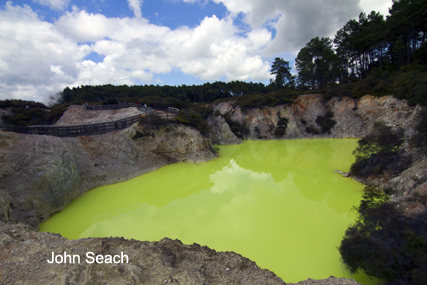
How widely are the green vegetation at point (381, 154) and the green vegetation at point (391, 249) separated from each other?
6.74 metres

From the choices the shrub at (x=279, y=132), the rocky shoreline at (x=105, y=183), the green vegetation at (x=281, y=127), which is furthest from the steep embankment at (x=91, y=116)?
the green vegetation at (x=281, y=127)

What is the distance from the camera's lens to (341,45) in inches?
1428

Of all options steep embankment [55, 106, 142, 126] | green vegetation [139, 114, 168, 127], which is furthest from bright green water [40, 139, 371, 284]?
steep embankment [55, 106, 142, 126]

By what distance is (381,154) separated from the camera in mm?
11750

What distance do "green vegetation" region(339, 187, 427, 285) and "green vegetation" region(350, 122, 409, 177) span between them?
265 inches

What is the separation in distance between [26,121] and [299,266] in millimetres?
32080

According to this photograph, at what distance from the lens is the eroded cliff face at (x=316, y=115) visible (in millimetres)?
26197

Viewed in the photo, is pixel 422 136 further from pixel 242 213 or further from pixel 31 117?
pixel 31 117

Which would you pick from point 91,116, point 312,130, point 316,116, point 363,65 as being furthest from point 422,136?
point 363,65

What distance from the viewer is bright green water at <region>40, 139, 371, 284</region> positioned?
6594mm

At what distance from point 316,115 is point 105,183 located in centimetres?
3255

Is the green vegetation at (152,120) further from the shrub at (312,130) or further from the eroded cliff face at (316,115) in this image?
the shrub at (312,130)

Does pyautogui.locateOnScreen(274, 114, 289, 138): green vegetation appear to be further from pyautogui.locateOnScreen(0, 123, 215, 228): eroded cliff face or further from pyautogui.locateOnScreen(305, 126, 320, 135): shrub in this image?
pyautogui.locateOnScreen(0, 123, 215, 228): eroded cliff face

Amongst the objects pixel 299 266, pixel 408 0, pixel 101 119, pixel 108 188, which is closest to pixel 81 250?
pixel 299 266
